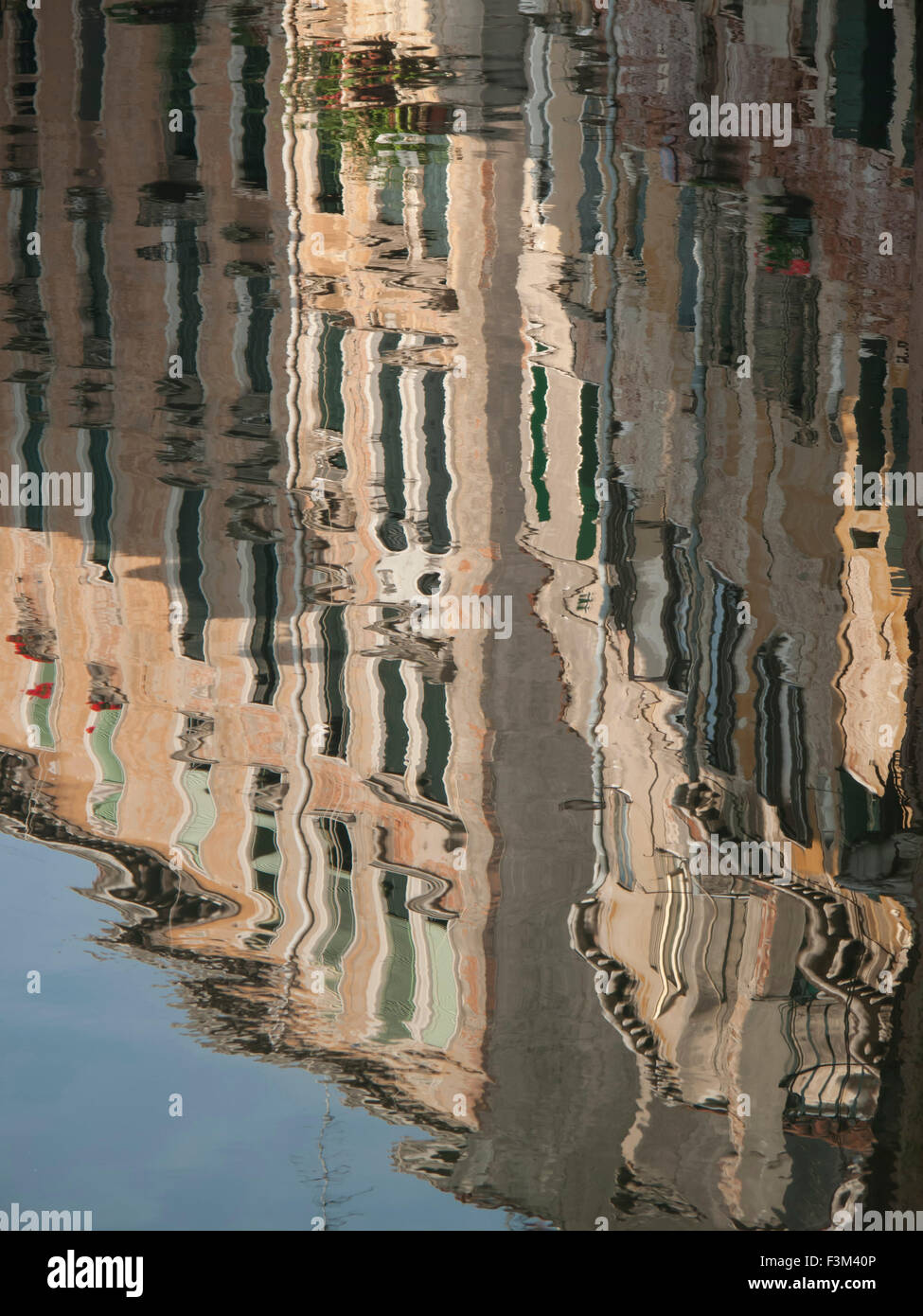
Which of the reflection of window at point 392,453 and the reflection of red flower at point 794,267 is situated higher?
the reflection of red flower at point 794,267

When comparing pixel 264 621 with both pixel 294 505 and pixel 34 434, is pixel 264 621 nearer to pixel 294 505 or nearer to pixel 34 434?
pixel 294 505

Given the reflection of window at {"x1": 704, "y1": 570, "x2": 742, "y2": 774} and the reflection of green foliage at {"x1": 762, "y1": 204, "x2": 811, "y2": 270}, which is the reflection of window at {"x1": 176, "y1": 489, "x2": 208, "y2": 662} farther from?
the reflection of green foliage at {"x1": 762, "y1": 204, "x2": 811, "y2": 270}

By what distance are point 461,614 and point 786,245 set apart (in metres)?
3.40

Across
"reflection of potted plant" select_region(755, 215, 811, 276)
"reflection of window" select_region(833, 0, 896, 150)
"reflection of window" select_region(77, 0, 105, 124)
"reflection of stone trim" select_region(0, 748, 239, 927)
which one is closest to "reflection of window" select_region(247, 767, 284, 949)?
"reflection of stone trim" select_region(0, 748, 239, 927)

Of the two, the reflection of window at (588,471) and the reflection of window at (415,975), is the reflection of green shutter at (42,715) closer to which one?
the reflection of window at (415,975)

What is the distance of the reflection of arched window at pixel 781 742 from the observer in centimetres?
569

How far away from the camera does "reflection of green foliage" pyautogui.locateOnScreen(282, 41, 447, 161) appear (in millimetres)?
9188

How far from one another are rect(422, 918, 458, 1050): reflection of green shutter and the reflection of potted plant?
5155mm

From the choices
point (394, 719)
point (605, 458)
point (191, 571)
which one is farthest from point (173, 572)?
point (605, 458)

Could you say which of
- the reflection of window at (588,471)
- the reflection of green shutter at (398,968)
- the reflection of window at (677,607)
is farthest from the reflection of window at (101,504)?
the reflection of window at (677,607)

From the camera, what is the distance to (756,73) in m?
8.34

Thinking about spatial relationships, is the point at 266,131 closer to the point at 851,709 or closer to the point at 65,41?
the point at 65,41

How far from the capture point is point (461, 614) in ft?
23.0

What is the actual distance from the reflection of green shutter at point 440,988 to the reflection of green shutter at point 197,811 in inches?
40.6
